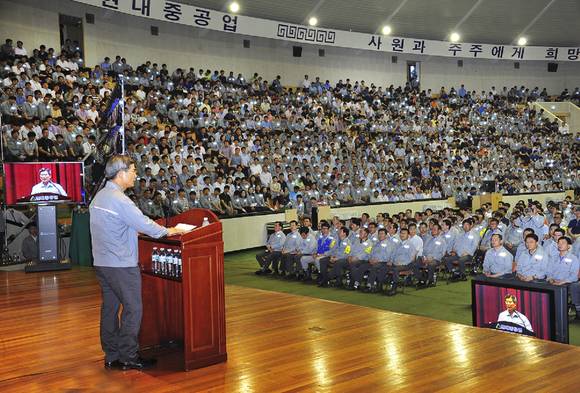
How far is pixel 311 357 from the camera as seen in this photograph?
4992 millimetres

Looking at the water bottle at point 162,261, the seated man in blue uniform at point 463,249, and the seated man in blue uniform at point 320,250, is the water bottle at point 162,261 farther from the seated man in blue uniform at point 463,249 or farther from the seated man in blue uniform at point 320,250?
the seated man in blue uniform at point 463,249

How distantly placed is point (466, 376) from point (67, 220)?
9.57 meters

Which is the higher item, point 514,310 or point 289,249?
point 289,249

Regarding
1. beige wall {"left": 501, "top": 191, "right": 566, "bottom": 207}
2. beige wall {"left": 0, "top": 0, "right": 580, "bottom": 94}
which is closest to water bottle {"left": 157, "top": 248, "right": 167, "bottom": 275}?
beige wall {"left": 0, "top": 0, "right": 580, "bottom": 94}

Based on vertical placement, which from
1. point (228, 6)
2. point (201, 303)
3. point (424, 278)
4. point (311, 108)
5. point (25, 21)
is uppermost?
point (228, 6)

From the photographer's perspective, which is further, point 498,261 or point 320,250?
point 320,250

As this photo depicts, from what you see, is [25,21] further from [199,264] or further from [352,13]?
[199,264]

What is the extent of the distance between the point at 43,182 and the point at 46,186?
0.26ft

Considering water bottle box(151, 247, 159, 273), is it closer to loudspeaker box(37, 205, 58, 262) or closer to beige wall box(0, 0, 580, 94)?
loudspeaker box(37, 205, 58, 262)

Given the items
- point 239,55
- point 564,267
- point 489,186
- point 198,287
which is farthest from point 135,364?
point 239,55

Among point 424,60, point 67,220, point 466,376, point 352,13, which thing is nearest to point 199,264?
point 466,376

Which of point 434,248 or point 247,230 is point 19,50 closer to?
point 247,230

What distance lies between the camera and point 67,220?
12.1 m

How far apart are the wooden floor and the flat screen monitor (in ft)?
3.25
